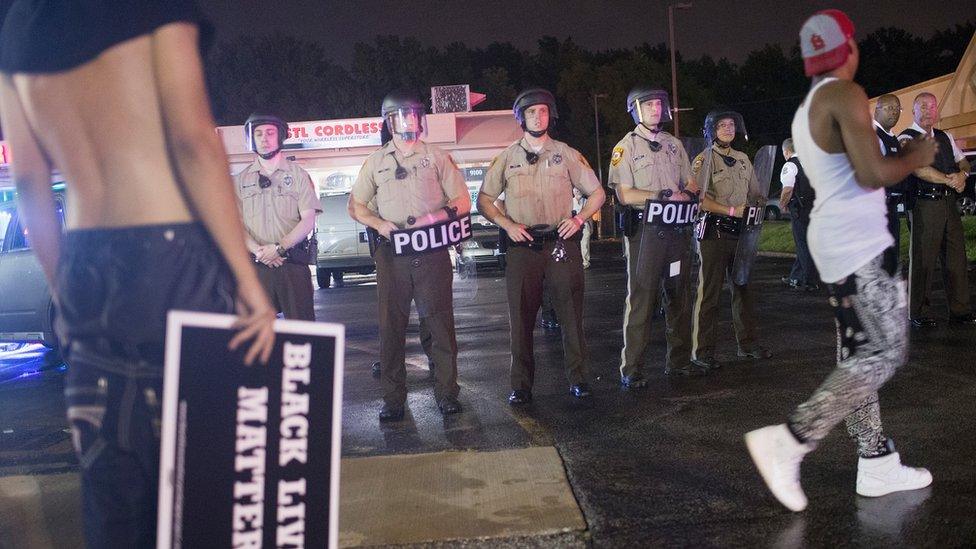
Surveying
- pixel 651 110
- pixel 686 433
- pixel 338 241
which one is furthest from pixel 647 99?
pixel 338 241

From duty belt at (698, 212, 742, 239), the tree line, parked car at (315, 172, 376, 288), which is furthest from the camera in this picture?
the tree line

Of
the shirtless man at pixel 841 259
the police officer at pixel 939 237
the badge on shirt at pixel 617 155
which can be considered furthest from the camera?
the police officer at pixel 939 237

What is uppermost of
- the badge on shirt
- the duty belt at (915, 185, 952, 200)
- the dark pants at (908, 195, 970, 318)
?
the badge on shirt

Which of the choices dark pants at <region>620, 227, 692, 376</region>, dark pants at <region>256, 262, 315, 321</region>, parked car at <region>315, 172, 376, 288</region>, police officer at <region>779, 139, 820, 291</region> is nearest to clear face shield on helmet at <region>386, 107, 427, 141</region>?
dark pants at <region>256, 262, 315, 321</region>

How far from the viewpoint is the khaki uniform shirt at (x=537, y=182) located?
6270mm

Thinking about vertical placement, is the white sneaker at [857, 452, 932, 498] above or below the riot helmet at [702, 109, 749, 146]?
below

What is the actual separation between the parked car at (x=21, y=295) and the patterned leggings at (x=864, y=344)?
771 cm

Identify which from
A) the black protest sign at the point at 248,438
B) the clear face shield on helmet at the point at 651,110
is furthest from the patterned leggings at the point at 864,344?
the clear face shield on helmet at the point at 651,110

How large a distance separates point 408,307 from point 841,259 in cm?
309

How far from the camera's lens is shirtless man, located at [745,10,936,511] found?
372 cm

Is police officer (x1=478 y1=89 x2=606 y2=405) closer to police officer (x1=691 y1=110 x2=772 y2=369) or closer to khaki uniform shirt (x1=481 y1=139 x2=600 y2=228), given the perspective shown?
khaki uniform shirt (x1=481 y1=139 x2=600 y2=228)

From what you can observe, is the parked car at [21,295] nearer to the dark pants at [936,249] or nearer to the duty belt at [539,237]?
the duty belt at [539,237]

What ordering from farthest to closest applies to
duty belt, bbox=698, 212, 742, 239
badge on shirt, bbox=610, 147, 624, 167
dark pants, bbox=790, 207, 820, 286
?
dark pants, bbox=790, 207, 820, 286, duty belt, bbox=698, 212, 742, 239, badge on shirt, bbox=610, 147, 624, 167

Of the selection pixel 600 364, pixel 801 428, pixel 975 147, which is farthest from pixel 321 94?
pixel 801 428
